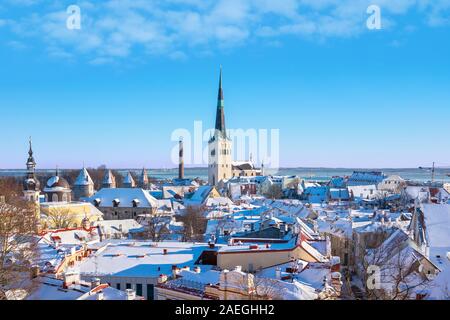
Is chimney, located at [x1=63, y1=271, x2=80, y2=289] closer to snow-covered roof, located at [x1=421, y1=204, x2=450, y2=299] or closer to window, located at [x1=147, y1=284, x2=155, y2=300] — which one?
window, located at [x1=147, y1=284, x2=155, y2=300]

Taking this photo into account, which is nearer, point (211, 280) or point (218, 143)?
point (211, 280)

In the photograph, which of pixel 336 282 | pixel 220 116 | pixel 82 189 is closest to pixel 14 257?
pixel 336 282

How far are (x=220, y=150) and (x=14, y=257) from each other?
77498 mm

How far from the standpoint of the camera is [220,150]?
305 feet

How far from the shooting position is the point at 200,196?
213 ft

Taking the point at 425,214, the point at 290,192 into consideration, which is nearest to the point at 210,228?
the point at 425,214

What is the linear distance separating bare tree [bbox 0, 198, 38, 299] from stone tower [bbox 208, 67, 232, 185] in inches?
2769

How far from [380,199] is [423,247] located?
47.1 meters

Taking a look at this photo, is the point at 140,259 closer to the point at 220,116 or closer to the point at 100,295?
the point at 100,295

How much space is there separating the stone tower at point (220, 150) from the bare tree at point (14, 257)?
70.3 metres

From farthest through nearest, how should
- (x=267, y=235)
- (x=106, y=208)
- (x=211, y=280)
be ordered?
(x=106, y=208) < (x=267, y=235) < (x=211, y=280)

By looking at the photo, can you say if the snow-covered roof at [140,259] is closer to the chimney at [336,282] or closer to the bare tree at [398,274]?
the chimney at [336,282]
